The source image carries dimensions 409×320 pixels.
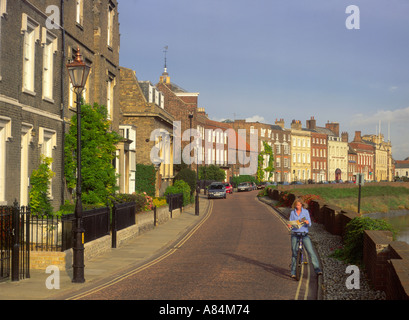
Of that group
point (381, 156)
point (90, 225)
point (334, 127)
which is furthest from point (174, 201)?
point (381, 156)

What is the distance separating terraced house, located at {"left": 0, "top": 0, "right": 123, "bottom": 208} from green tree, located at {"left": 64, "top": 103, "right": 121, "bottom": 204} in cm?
46

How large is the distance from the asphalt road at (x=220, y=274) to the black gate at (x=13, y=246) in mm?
2211

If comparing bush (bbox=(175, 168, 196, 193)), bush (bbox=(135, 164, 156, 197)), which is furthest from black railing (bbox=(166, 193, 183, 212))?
bush (bbox=(175, 168, 196, 193))

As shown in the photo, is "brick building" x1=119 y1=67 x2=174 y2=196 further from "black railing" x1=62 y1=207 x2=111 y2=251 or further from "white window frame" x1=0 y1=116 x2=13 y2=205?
"white window frame" x1=0 y1=116 x2=13 y2=205

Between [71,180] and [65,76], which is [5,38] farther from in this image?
[71,180]

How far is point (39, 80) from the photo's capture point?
1902cm

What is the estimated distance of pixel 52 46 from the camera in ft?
66.7

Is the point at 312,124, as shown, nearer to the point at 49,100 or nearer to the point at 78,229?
the point at 49,100

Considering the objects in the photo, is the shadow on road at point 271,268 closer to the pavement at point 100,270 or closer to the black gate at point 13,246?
the pavement at point 100,270

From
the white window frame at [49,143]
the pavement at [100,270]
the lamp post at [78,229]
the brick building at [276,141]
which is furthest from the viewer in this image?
the brick building at [276,141]

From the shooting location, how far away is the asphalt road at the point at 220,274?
11195 mm

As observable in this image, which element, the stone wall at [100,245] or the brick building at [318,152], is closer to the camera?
the stone wall at [100,245]

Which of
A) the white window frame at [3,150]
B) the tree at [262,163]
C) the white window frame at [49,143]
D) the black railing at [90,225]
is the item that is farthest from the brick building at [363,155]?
the white window frame at [3,150]

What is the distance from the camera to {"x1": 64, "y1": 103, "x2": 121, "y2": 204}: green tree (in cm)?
2114
